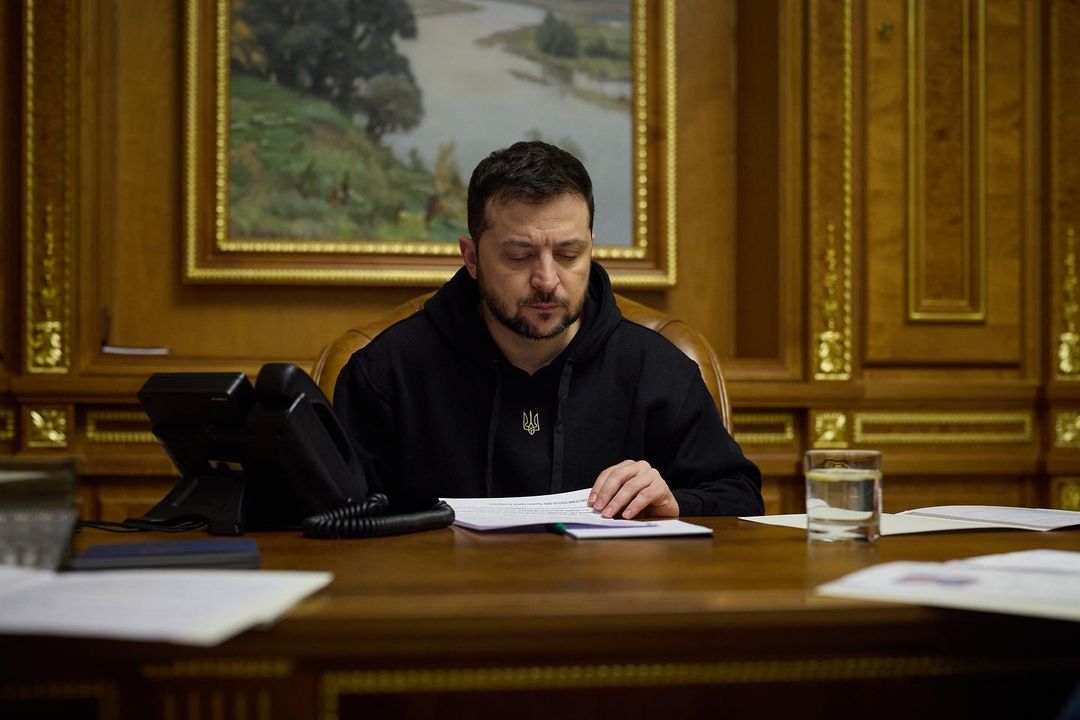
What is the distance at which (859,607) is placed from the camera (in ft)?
3.48

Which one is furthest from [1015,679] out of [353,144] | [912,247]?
[353,144]

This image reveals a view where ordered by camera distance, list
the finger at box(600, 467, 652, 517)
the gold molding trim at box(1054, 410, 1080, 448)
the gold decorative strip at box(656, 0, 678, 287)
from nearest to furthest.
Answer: the finger at box(600, 467, 652, 517)
the gold molding trim at box(1054, 410, 1080, 448)
the gold decorative strip at box(656, 0, 678, 287)

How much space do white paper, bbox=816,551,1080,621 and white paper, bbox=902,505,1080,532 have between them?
41 centimetres

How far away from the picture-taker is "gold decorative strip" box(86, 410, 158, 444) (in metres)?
3.27

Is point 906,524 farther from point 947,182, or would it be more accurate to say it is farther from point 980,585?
point 947,182

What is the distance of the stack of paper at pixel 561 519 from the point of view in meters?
1.58

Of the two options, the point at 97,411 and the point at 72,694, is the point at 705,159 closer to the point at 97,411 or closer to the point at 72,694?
the point at 97,411

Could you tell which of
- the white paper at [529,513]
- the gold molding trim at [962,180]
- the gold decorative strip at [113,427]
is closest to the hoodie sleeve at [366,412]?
the white paper at [529,513]

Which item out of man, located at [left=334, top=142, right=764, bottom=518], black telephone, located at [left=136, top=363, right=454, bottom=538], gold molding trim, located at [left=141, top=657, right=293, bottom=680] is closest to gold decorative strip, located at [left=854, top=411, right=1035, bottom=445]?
man, located at [left=334, top=142, right=764, bottom=518]

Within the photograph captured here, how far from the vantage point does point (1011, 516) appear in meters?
1.82

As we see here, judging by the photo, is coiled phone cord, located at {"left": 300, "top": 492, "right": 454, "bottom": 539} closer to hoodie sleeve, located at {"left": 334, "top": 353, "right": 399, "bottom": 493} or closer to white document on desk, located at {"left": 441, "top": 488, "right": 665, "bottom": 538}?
white document on desk, located at {"left": 441, "top": 488, "right": 665, "bottom": 538}

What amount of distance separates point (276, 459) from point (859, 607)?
0.86 metres

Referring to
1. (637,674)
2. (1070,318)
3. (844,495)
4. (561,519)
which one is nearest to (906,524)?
(844,495)

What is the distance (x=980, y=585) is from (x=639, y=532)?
1.79ft
